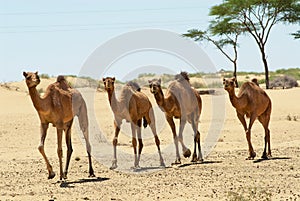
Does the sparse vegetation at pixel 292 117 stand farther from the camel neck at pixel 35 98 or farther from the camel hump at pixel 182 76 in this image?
the camel neck at pixel 35 98

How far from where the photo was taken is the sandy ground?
11867 mm

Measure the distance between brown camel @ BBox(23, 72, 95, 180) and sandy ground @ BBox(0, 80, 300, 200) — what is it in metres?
0.85

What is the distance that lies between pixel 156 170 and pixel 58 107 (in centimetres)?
304

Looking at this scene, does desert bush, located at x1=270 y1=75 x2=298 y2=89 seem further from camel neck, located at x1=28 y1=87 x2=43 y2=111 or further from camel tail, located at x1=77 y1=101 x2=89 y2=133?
camel neck, located at x1=28 y1=87 x2=43 y2=111

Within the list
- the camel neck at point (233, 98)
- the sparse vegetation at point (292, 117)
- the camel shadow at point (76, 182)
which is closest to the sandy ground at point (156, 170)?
the camel shadow at point (76, 182)

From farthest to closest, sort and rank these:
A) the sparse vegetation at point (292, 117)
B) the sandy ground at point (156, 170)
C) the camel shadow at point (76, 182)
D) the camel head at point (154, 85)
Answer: the sparse vegetation at point (292, 117) < the camel head at point (154, 85) < the camel shadow at point (76, 182) < the sandy ground at point (156, 170)

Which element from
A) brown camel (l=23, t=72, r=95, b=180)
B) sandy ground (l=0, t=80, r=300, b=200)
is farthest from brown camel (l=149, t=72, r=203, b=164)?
brown camel (l=23, t=72, r=95, b=180)

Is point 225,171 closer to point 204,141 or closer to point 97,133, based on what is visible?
point 204,141

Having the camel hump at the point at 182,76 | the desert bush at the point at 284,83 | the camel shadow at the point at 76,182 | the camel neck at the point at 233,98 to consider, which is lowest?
the camel shadow at the point at 76,182

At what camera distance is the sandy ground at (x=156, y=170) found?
11867mm

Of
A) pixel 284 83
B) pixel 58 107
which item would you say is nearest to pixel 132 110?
pixel 58 107

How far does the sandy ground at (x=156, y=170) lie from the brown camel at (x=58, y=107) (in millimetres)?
854

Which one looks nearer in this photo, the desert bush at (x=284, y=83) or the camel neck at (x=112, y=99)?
the camel neck at (x=112, y=99)

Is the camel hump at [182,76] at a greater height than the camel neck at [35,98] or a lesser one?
greater
